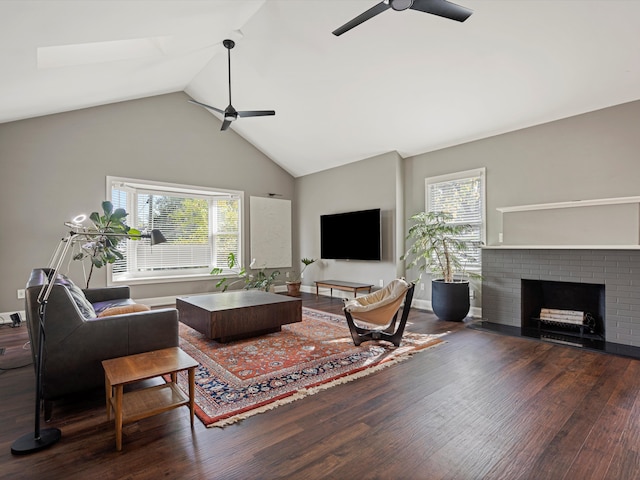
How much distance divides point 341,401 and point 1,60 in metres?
3.98

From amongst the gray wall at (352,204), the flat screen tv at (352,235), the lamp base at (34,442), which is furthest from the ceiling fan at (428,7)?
the flat screen tv at (352,235)

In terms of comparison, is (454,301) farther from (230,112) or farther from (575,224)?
(230,112)

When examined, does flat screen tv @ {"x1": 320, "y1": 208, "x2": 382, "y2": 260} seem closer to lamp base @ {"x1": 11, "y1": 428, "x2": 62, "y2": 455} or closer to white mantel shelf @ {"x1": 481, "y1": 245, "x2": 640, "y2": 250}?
white mantel shelf @ {"x1": 481, "y1": 245, "x2": 640, "y2": 250}

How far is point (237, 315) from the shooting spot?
3.70 metres

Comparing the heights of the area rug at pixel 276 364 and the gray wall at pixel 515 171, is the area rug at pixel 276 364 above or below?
below

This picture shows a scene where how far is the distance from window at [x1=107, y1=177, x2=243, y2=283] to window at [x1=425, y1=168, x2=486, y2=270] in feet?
13.5

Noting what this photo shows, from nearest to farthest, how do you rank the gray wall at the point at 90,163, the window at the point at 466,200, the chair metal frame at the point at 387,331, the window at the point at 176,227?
1. the chair metal frame at the point at 387,331
2. the gray wall at the point at 90,163
3. the window at the point at 466,200
4. the window at the point at 176,227

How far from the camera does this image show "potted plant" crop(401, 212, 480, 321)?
4.78 m

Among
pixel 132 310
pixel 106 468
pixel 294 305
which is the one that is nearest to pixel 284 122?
pixel 294 305

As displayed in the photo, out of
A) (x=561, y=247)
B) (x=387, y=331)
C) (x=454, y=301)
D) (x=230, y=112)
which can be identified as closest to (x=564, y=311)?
(x=561, y=247)

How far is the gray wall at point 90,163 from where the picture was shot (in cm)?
486

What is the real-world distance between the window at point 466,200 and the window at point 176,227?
4111 mm

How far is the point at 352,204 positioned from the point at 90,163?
15.4 ft

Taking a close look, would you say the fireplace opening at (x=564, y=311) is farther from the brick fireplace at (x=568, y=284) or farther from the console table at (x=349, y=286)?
the console table at (x=349, y=286)
